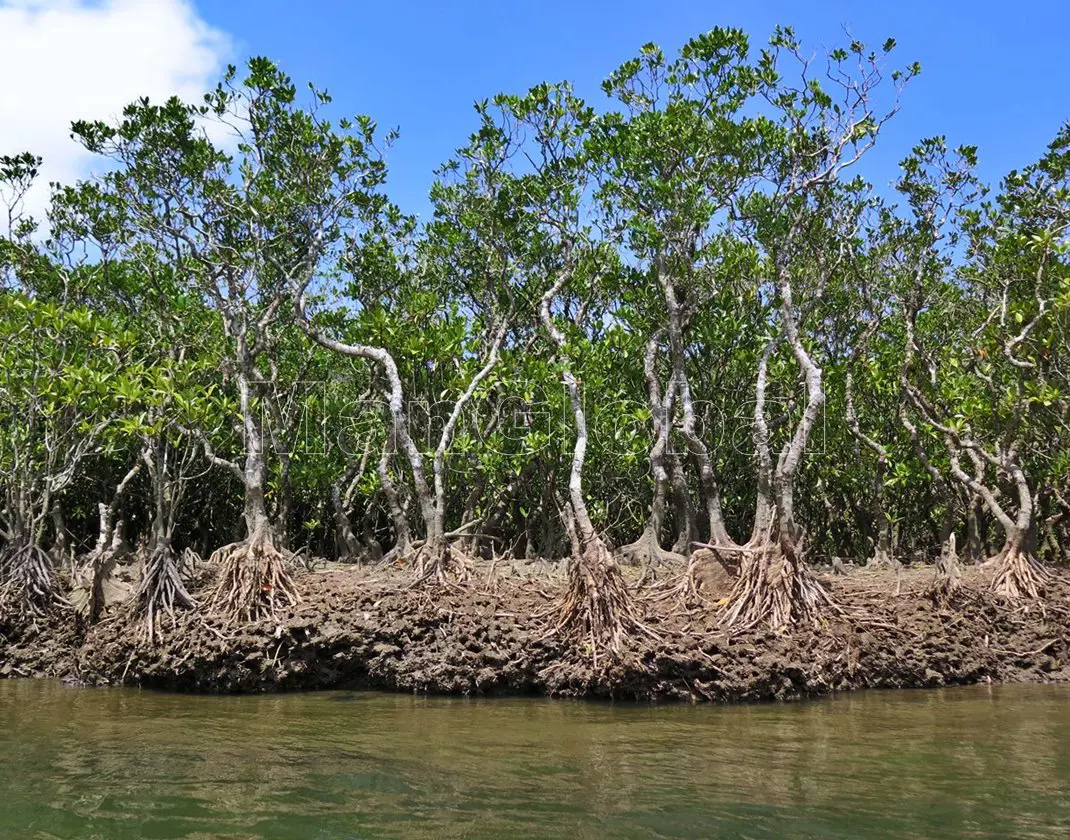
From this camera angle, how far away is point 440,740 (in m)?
7.84

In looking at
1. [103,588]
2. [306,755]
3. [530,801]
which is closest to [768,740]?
[530,801]

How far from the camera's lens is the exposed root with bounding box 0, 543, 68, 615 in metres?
11.5

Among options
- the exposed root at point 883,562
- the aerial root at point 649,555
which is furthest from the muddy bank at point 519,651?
the exposed root at point 883,562

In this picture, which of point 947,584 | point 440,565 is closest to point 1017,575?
point 947,584

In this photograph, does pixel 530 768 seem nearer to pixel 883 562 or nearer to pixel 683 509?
pixel 683 509

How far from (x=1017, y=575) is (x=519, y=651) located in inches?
254

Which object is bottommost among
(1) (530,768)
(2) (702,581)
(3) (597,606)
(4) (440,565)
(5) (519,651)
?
(1) (530,768)

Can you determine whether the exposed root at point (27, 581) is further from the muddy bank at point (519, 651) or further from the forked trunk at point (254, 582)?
the forked trunk at point (254, 582)

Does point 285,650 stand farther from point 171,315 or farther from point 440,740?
point 171,315

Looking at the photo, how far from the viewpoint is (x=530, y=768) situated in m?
6.88

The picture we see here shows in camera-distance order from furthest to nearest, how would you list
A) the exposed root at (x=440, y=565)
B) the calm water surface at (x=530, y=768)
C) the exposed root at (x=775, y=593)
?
1. the exposed root at (x=440, y=565)
2. the exposed root at (x=775, y=593)
3. the calm water surface at (x=530, y=768)

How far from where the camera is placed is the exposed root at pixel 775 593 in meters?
10.0

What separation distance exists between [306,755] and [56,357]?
721 centimetres

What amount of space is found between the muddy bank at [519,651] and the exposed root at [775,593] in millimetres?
190
